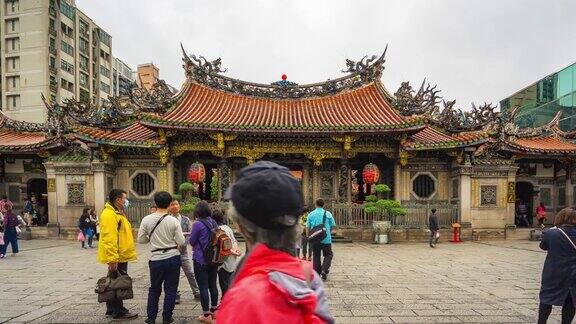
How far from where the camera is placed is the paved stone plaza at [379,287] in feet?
18.4

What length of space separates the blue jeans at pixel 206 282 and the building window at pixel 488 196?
1340 centimetres

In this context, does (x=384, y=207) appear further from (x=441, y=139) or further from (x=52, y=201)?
(x=52, y=201)

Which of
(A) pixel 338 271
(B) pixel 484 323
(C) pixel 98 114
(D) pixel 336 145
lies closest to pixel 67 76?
(C) pixel 98 114

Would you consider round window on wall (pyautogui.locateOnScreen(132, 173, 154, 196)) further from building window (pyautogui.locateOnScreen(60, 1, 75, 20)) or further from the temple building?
building window (pyautogui.locateOnScreen(60, 1, 75, 20))

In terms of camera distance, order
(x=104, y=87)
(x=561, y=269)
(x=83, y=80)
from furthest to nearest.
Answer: (x=104, y=87) → (x=83, y=80) → (x=561, y=269)

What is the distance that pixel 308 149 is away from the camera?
54.6ft

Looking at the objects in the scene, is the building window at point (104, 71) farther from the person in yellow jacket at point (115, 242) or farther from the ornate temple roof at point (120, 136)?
the person in yellow jacket at point (115, 242)

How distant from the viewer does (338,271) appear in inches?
349

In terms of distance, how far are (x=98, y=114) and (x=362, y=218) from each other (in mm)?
11432

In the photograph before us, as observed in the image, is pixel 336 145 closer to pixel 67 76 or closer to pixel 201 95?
pixel 201 95

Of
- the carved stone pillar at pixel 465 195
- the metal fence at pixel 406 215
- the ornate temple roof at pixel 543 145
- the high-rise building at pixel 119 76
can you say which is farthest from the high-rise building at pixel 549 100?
the high-rise building at pixel 119 76

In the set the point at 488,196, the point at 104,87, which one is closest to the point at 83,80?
the point at 104,87

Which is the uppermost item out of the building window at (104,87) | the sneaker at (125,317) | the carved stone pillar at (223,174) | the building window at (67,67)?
the building window at (67,67)

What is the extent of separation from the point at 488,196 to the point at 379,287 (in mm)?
10506
